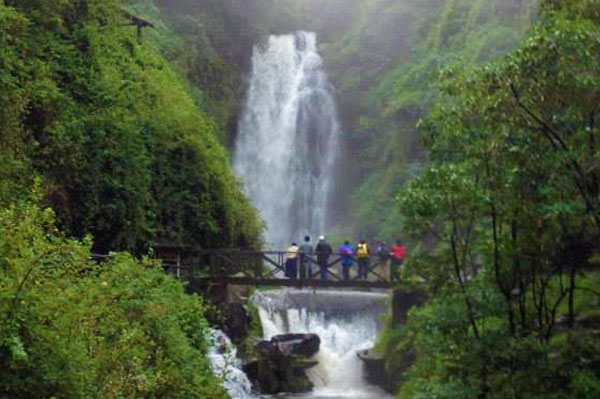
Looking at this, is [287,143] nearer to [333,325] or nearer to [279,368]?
[333,325]

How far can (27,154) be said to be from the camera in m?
18.7

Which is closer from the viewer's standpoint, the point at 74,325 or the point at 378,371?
the point at 74,325

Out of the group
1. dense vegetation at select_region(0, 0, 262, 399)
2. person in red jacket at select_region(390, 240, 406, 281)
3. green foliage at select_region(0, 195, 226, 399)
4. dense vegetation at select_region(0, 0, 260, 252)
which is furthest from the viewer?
person in red jacket at select_region(390, 240, 406, 281)

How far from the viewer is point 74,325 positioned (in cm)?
1019

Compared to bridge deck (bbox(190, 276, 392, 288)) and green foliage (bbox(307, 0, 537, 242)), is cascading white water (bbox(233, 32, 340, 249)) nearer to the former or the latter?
green foliage (bbox(307, 0, 537, 242))

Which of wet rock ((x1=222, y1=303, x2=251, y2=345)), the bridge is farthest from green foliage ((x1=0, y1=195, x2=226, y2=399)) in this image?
wet rock ((x1=222, y1=303, x2=251, y2=345))

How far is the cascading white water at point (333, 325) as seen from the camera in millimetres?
29547

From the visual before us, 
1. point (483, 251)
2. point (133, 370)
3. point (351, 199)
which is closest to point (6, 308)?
point (133, 370)

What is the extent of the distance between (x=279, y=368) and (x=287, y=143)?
23.8m

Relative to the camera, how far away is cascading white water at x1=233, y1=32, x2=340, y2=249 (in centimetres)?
4919

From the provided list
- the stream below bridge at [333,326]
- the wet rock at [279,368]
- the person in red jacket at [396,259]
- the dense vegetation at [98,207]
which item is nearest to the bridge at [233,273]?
the person in red jacket at [396,259]

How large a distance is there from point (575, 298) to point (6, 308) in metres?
12.3

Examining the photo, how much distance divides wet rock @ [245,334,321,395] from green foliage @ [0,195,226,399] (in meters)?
12.8

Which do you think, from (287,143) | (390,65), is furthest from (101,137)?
(390,65)
